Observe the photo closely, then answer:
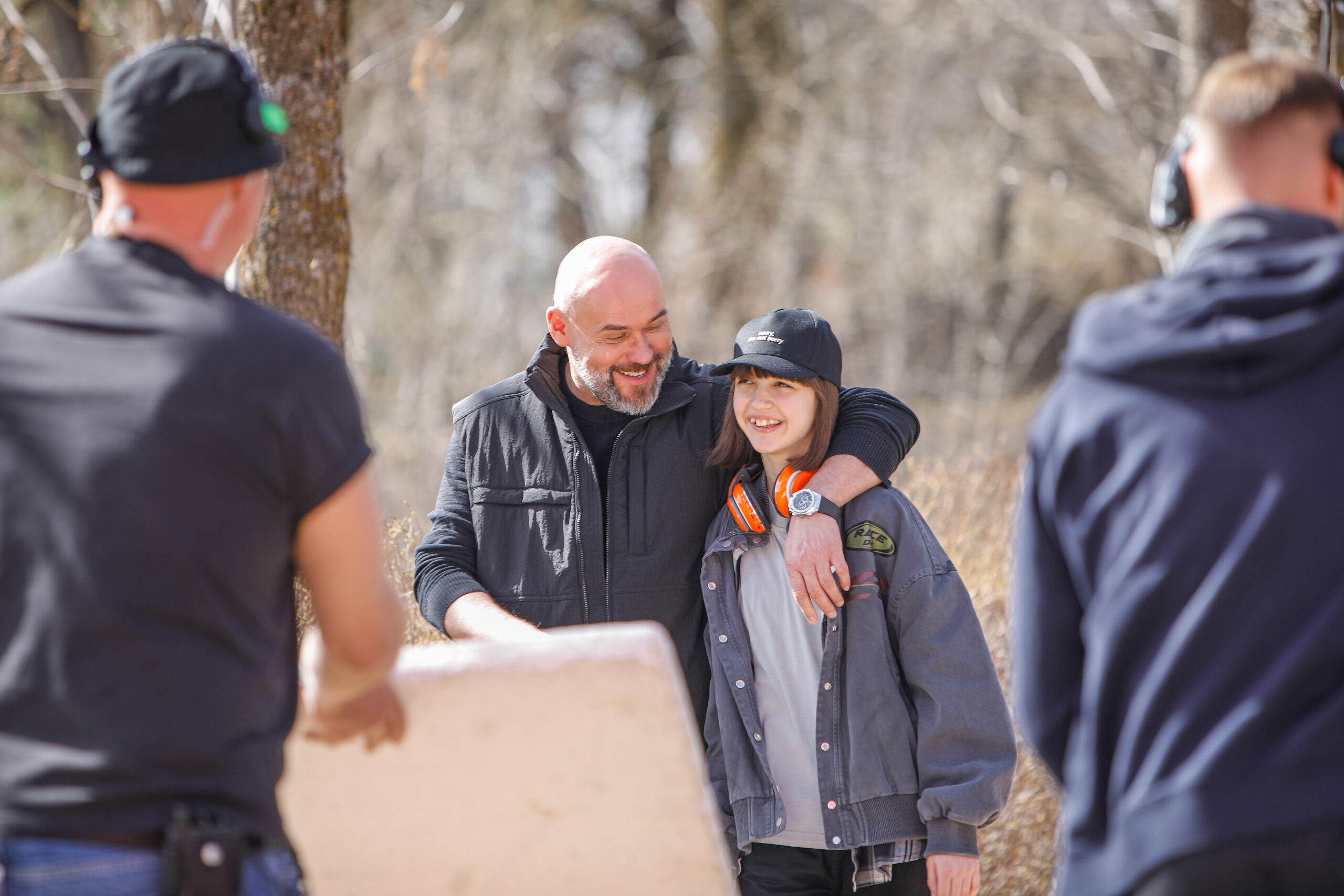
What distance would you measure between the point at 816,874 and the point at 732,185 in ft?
37.9

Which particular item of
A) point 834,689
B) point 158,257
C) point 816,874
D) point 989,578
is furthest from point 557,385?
point 989,578

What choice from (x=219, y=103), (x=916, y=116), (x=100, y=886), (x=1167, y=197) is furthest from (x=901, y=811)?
(x=916, y=116)

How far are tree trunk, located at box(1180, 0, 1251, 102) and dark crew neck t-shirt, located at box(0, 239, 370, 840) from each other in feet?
17.6

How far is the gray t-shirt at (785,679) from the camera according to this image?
2.83 meters

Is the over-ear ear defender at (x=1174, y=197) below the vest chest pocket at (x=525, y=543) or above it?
above

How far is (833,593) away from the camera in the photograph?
2.75 m

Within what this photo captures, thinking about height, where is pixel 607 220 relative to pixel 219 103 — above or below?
above

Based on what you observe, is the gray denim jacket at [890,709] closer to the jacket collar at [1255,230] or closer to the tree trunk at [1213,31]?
the jacket collar at [1255,230]

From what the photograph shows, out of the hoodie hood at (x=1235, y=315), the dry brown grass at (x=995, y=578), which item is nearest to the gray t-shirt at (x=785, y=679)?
the dry brown grass at (x=995, y=578)

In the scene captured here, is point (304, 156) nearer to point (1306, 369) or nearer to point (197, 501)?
point (197, 501)

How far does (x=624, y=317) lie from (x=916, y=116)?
11.8 m

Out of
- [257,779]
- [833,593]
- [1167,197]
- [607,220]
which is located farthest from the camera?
[607,220]

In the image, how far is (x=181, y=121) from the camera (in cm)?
169

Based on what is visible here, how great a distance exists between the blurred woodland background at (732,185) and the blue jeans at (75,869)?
873cm
